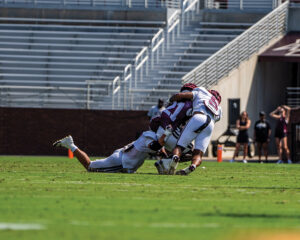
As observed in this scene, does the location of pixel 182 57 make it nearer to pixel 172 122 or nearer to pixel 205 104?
pixel 172 122

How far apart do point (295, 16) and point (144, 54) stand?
6436 mm

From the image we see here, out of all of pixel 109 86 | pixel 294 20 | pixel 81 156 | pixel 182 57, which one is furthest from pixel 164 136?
pixel 294 20

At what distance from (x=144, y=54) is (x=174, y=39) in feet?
5.91

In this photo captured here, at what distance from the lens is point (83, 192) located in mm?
10516

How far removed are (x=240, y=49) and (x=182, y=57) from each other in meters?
2.70

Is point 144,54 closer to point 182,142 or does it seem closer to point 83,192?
point 182,142

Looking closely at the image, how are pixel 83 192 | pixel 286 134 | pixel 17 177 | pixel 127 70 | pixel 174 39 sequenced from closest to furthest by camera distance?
pixel 83 192 → pixel 17 177 → pixel 286 134 → pixel 127 70 → pixel 174 39

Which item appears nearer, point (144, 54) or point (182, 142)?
point (182, 142)

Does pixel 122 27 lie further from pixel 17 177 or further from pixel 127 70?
pixel 17 177

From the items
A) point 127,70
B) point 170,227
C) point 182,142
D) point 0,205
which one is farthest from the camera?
point 127,70

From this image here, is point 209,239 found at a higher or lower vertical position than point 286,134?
higher

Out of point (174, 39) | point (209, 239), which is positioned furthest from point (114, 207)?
point (174, 39)

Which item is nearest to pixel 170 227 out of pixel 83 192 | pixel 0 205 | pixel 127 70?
pixel 0 205

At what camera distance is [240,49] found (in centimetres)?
3388
